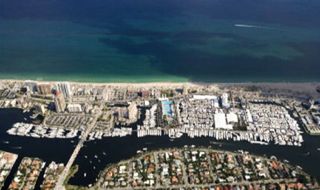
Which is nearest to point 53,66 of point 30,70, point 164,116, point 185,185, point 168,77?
point 30,70

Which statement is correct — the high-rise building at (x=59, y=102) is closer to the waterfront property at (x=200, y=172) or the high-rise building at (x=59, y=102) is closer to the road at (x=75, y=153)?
the road at (x=75, y=153)

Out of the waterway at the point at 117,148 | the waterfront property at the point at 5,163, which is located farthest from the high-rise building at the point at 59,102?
the waterfront property at the point at 5,163

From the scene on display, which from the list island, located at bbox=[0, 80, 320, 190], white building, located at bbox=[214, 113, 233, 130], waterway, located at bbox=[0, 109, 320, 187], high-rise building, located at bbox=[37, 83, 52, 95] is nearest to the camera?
island, located at bbox=[0, 80, 320, 190]

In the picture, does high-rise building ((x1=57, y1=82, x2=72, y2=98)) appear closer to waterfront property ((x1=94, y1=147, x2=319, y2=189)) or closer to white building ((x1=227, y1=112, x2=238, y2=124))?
waterfront property ((x1=94, y1=147, x2=319, y2=189))

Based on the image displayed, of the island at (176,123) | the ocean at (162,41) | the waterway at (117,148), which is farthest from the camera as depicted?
the ocean at (162,41)

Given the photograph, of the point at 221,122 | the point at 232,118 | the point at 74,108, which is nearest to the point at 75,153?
the point at 74,108

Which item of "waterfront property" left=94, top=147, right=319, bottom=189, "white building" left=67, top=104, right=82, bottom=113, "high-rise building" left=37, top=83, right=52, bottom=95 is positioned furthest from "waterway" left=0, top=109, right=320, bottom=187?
"high-rise building" left=37, top=83, right=52, bottom=95
